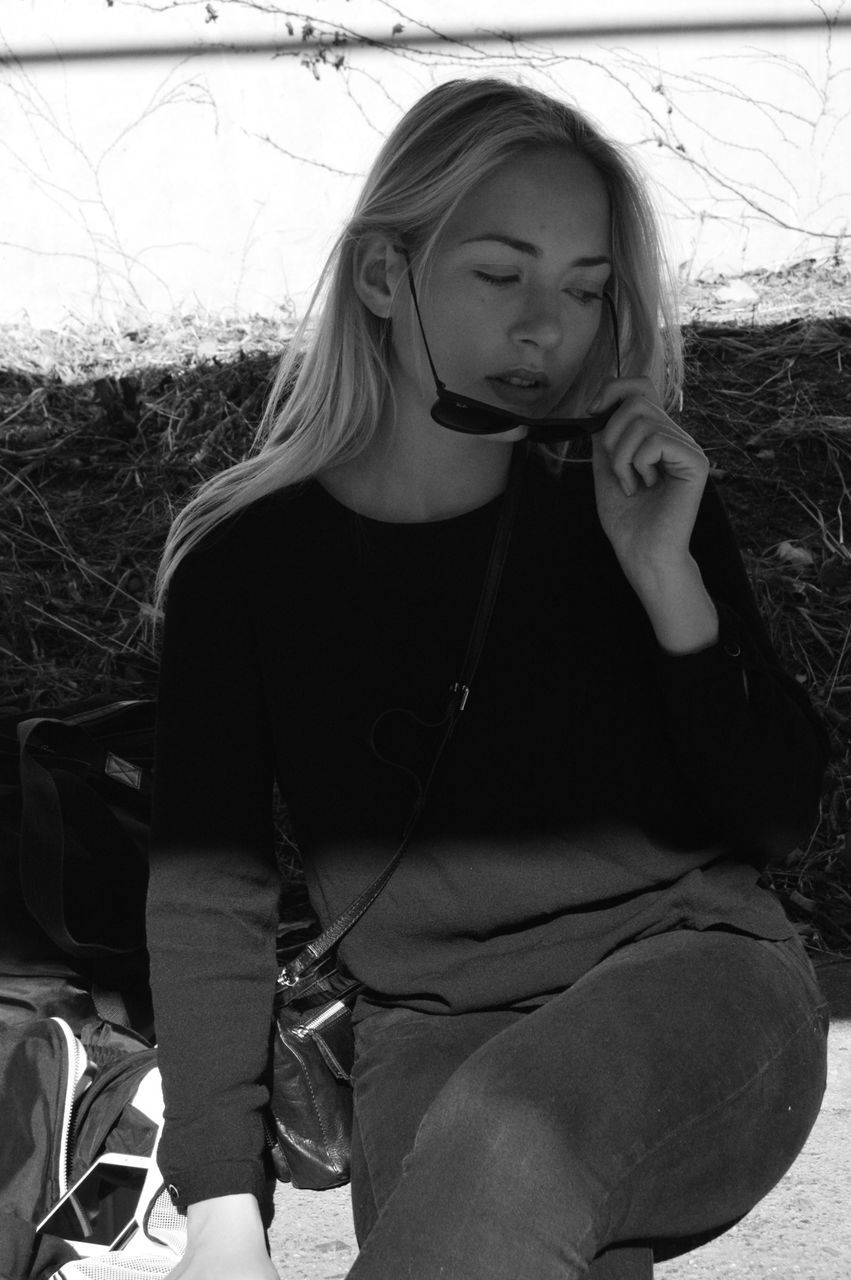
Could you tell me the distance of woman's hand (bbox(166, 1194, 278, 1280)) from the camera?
1.67 metres

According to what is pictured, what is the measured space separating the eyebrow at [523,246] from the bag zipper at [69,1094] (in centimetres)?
133

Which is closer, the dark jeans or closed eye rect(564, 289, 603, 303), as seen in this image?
the dark jeans

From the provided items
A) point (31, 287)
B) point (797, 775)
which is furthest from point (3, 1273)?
point (31, 287)

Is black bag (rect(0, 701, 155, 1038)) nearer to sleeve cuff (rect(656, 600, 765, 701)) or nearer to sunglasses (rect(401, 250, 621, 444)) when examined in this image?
sunglasses (rect(401, 250, 621, 444))

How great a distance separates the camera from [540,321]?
203 centimetres

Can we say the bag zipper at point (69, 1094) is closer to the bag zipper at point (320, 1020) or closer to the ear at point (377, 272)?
the bag zipper at point (320, 1020)

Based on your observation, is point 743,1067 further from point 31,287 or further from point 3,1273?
point 31,287

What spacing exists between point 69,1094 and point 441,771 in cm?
76

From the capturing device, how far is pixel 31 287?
Answer: 514cm

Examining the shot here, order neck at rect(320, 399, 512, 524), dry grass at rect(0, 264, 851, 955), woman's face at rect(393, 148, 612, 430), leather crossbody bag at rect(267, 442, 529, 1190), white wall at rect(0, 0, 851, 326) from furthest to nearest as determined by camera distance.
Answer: white wall at rect(0, 0, 851, 326) < dry grass at rect(0, 264, 851, 955) < neck at rect(320, 399, 512, 524) < woman's face at rect(393, 148, 612, 430) < leather crossbody bag at rect(267, 442, 529, 1190)

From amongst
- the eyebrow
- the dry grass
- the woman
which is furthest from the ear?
the dry grass

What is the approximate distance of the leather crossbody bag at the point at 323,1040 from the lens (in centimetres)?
194

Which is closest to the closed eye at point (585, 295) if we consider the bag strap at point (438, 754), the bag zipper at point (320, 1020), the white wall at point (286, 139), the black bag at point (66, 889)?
the bag strap at point (438, 754)

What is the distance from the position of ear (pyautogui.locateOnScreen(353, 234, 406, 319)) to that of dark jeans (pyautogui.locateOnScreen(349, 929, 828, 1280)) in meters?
1.01
